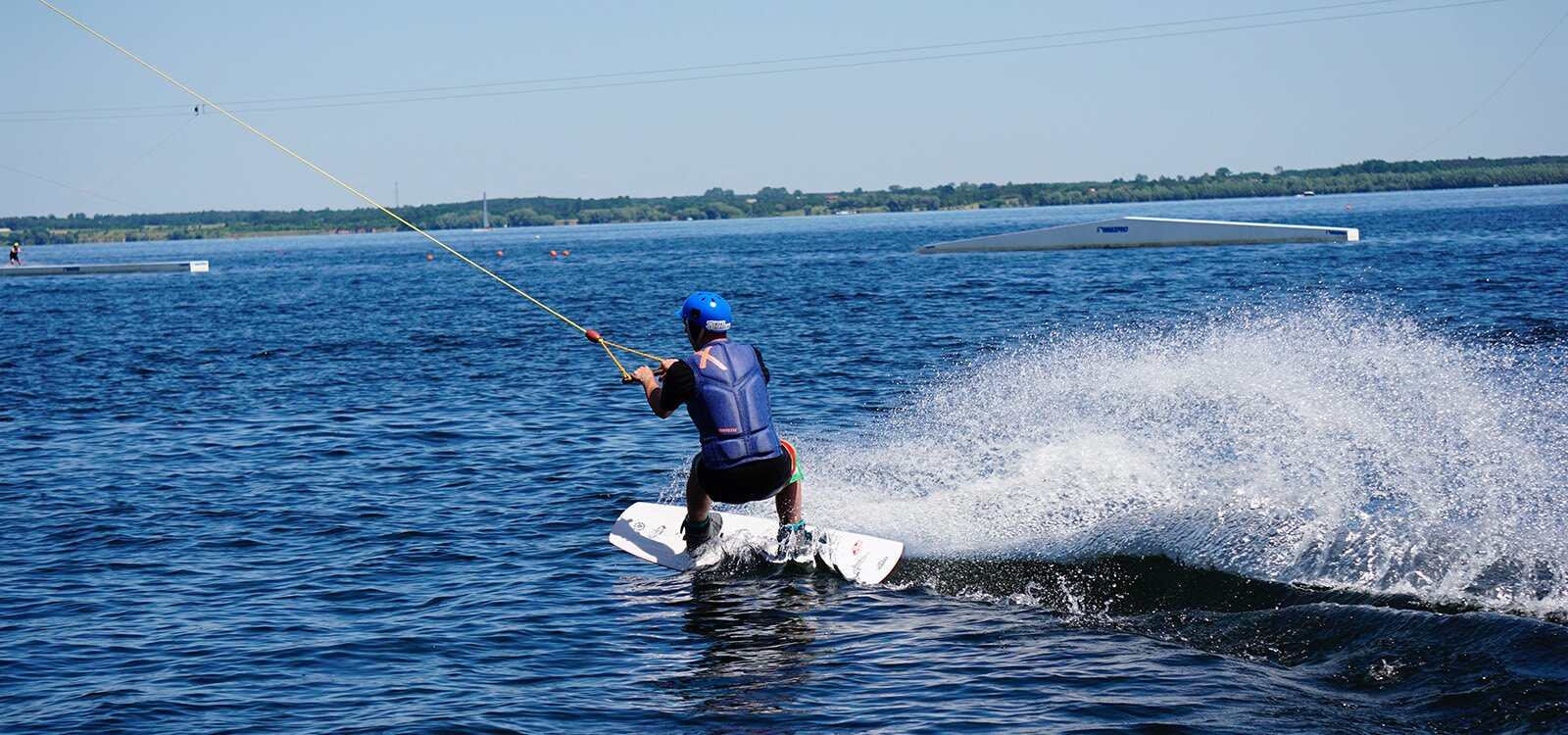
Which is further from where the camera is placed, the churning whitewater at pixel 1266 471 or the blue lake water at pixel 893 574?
the churning whitewater at pixel 1266 471

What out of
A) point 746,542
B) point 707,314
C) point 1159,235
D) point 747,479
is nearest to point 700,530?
point 746,542

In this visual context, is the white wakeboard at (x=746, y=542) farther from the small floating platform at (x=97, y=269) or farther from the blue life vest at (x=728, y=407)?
the small floating platform at (x=97, y=269)

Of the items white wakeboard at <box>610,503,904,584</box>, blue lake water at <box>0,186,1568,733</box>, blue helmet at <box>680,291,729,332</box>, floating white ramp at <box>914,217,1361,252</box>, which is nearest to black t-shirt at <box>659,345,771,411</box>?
blue helmet at <box>680,291,729,332</box>

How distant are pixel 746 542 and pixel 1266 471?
4.27 meters

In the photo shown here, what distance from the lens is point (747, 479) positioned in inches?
383

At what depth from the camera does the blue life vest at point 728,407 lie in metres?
Result: 9.61

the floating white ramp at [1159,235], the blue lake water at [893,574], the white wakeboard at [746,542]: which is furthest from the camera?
the floating white ramp at [1159,235]

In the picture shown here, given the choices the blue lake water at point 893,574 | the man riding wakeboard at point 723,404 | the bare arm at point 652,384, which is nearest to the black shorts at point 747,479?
the man riding wakeboard at point 723,404

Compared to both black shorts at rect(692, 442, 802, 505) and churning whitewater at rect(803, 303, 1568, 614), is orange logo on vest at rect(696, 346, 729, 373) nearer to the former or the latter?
black shorts at rect(692, 442, 802, 505)

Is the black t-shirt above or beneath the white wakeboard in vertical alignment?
above

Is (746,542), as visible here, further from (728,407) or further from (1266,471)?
(1266,471)

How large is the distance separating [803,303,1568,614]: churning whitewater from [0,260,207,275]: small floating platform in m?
77.1

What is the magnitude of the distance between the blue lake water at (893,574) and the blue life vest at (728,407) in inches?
49.2

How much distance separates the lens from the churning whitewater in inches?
361
